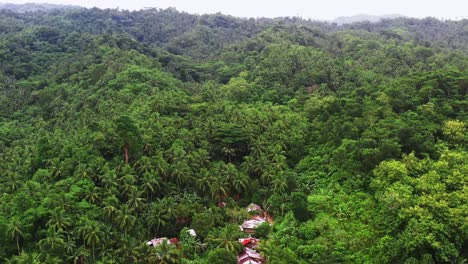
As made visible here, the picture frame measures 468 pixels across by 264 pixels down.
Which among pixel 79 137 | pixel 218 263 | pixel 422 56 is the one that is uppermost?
pixel 422 56

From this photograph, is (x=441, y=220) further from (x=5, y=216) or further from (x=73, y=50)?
(x=73, y=50)

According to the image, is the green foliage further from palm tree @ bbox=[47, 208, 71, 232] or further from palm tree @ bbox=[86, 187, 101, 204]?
palm tree @ bbox=[86, 187, 101, 204]

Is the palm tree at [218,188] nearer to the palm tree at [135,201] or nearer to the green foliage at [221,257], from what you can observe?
the palm tree at [135,201]

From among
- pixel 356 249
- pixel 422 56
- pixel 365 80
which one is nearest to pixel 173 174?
pixel 356 249

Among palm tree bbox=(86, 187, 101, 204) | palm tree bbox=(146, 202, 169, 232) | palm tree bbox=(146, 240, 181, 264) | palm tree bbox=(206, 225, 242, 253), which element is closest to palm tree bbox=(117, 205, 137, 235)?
palm tree bbox=(146, 202, 169, 232)

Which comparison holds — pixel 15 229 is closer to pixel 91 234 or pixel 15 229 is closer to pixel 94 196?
pixel 91 234

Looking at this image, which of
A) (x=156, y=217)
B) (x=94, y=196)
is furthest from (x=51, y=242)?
(x=156, y=217)

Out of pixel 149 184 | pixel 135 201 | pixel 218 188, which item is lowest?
pixel 218 188

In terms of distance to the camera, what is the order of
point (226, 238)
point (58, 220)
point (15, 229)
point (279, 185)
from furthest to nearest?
1. point (279, 185)
2. point (226, 238)
3. point (58, 220)
4. point (15, 229)

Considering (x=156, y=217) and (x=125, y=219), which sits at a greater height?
(x=125, y=219)
